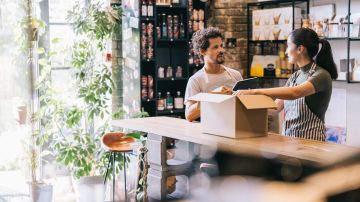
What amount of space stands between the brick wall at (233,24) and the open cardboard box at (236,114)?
325cm

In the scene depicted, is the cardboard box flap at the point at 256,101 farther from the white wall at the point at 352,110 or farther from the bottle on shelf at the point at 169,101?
the bottle on shelf at the point at 169,101

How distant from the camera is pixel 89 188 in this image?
4.89 m

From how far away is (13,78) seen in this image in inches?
205

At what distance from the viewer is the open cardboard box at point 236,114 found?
7.91 ft

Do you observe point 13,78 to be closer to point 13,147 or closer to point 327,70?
point 13,147

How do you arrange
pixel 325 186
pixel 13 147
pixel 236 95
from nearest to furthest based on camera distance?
pixel 325 186 < pixel 236 95 < pixel 13 147

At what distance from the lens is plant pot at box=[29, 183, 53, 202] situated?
477cm

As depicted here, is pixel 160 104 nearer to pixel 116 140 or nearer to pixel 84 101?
pixel 84 101

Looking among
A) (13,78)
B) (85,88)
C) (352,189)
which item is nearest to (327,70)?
(352,189)

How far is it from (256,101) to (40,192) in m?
2.98

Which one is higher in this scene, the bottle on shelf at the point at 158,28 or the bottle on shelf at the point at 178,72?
the bottle on shelf at the point at 158,28

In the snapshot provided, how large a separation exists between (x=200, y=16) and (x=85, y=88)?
4.79 feet

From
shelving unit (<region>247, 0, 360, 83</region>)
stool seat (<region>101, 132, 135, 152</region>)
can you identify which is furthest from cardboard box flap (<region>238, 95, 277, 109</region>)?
shelving unit (<region>247, 0, 360, 83</region>)

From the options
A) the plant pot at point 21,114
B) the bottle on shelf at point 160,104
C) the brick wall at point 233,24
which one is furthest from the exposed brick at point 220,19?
the plant pot at point 21,114
